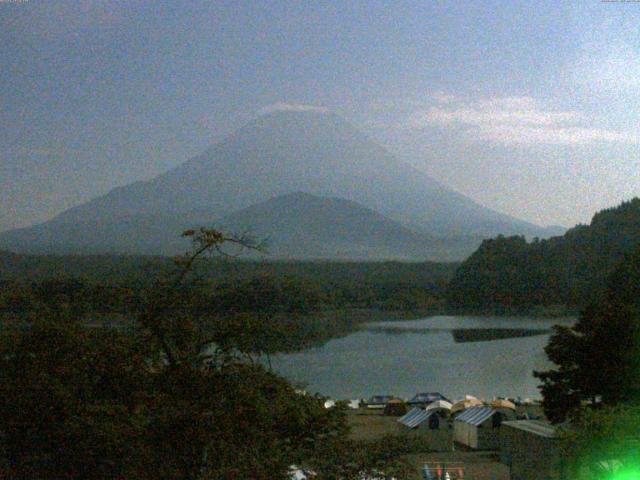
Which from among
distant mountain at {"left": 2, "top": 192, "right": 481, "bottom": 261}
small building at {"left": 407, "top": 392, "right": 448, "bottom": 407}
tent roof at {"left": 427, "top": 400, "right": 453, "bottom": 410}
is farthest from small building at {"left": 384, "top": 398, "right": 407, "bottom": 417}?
distant mountain at {"left": 2, "top": 192, "right": 481, "bottom": 261}

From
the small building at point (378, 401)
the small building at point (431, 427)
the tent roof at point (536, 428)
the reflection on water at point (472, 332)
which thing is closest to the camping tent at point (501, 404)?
the small building at point (431, 427)

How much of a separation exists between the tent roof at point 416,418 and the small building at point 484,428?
43.3 inches

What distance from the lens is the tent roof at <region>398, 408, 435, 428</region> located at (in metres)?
12.4

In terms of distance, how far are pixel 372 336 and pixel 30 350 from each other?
2793 centimetres

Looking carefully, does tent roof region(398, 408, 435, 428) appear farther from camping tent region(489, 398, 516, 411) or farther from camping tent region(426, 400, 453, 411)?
camping tent region(489, 398, 516, 411)

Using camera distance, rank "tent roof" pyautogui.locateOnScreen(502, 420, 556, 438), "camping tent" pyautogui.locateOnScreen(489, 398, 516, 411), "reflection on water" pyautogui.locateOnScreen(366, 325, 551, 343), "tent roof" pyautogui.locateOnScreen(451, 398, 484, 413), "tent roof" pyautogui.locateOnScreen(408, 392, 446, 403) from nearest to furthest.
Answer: "tent roof" pyautogui.locateOnScreen(502, 420, 556, 438)
"camping tent" pyautogui.locateOnScreen(489, 398, 516, 411)
"tent roof" pyautogui.locateOnScreen(451, 398, 484, 413)
"tent roof" pyautogui.locateOnScreen(408, 392, 446, 403)
"reflection on water" pyautogui.locateOnScreen(366, 325, 551, 343)

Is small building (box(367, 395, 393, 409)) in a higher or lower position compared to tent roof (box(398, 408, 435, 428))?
lower

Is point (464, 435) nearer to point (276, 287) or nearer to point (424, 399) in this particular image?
point (424, 399)

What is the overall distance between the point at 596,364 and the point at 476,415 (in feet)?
7.56

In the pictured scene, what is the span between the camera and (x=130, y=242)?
87.1m

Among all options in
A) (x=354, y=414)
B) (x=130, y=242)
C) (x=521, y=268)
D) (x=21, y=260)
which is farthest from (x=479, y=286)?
(x=130, y=242)

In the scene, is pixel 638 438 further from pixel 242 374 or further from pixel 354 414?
pixel 354 414

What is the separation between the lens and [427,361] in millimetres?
24969

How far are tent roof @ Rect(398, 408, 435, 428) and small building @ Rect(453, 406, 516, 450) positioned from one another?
3.61ft
